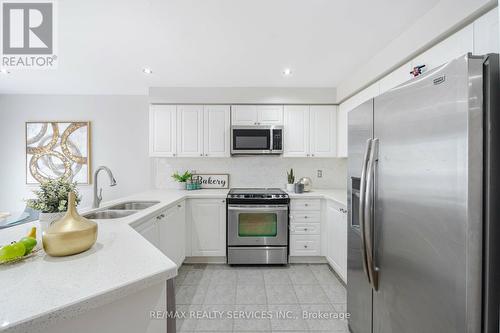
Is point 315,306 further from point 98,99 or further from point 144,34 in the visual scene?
point 98,99

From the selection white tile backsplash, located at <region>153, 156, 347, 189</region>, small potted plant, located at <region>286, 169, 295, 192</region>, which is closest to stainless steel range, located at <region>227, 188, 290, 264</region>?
small potted plant, located at <region>286, 169, 295, 192</region>

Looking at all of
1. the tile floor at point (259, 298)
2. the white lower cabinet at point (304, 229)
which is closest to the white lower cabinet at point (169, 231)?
the tile floor at point (259, 298)

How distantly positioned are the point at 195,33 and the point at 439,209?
2.05 m

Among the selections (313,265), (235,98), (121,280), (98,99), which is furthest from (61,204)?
(98,99)

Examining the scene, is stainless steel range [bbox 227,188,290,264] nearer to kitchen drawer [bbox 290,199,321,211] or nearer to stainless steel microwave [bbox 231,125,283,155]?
kitchen drawer [bbox 290,199,321,211]

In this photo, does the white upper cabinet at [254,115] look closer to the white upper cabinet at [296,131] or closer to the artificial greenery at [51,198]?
the white upper cabinet at [296,131]

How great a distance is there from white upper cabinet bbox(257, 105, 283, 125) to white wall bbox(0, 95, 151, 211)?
76.3 inches

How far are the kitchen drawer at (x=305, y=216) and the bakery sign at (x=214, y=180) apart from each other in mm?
1219

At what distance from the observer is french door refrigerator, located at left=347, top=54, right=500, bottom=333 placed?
74 cm

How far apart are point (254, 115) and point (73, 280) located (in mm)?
2786

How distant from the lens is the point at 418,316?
3.10 ft

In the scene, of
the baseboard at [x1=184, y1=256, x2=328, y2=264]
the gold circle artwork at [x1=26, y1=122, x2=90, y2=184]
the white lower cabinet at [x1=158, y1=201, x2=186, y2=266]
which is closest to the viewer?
the white lower cabinet at [x1=158, y1=201, x2=186, y2=266]

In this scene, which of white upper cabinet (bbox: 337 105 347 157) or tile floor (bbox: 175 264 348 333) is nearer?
tile floor (bbox: 175 264 348 333)

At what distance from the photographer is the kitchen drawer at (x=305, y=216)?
2805 millimetres
